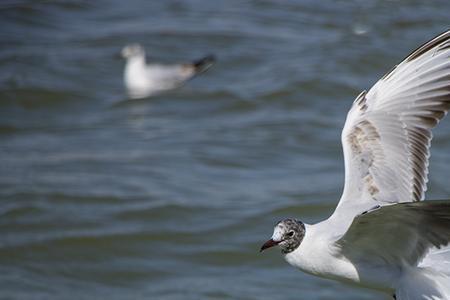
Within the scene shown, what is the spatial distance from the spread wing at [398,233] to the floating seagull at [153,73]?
6.60 m

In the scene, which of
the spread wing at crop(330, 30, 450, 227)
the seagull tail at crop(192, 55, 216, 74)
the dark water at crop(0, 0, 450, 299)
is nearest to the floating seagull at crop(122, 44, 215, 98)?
the seagull tail at crop(192, 55, 216, 74)

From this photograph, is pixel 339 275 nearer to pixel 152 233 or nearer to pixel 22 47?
pixel 152 233

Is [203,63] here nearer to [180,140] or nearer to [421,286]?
[180,140]

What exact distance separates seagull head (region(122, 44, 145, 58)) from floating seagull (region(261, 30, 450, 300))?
22.6 ft

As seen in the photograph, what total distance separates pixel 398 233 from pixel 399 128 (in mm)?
831

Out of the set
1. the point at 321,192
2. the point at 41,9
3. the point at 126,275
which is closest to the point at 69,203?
the point at 126,275

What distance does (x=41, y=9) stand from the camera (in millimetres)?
13367

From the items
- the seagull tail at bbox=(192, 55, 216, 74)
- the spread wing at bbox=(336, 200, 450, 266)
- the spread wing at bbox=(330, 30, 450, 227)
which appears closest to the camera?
the spread wing at bbox=(336, 200, 450, 266)

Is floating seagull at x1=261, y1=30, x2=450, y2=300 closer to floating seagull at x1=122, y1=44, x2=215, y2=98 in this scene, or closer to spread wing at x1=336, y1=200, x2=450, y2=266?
spread wing at x1=336, y1=200, x2=450, y2=266

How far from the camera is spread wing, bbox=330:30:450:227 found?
521 centimetres

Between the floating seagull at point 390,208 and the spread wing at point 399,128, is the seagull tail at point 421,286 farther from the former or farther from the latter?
the spread wing at point 399,128

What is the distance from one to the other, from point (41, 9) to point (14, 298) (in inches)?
282

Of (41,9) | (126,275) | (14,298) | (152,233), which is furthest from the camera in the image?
(41,9)

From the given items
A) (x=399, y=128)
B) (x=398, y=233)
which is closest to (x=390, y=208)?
(x=398, y=233)
